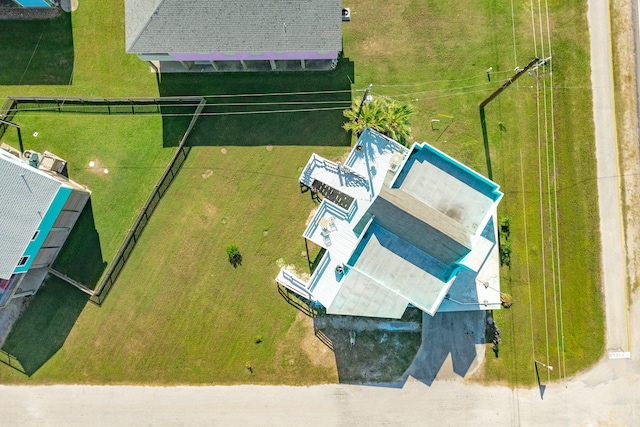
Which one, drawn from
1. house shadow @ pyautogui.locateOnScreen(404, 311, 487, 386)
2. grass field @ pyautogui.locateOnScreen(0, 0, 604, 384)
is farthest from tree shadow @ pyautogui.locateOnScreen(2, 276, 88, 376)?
house shadow @ pyautogui.locateOnScreen(404, 311, 487, 386)

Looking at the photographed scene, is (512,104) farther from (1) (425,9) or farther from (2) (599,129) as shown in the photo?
Answer: (1) (425,9)

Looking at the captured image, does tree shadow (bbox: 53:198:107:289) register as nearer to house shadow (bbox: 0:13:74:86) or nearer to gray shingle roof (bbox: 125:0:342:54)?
house shadow (bbox: 0:13:74:86)

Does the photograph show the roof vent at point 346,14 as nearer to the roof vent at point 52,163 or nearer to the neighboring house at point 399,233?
the neighboring house at point 399,233

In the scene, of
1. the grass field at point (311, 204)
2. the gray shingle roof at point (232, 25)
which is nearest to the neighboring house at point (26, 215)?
the grass field at point (311, 204)

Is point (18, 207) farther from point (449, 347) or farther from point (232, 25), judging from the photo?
point (449, 347)

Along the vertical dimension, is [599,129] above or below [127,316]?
above

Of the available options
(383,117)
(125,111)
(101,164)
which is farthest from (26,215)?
(383,117)

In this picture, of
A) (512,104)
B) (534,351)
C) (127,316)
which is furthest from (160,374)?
(512,104)
